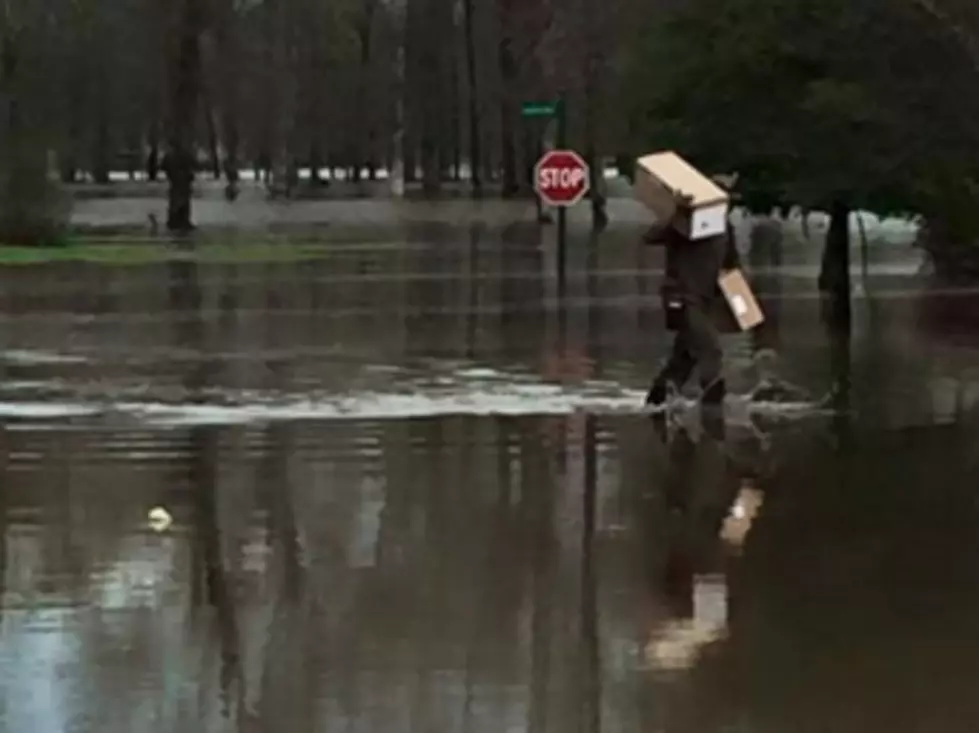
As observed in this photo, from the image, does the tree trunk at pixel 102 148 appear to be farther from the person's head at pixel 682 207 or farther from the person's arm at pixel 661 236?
the person's head at pixel 682 207

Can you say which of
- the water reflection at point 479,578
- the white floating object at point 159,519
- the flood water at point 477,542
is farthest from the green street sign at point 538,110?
the white floating object at point 159,519

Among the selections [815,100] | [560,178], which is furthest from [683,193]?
[560,178]

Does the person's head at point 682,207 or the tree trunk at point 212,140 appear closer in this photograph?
the person's head at point 682,207

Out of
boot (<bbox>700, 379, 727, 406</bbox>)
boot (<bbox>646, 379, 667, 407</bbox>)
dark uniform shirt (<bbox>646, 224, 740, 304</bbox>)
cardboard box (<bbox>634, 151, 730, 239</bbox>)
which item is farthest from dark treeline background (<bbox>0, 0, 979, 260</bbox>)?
boot (<bbox>646, 379, 667, 407</bbox>)

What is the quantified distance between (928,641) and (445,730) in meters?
2.36

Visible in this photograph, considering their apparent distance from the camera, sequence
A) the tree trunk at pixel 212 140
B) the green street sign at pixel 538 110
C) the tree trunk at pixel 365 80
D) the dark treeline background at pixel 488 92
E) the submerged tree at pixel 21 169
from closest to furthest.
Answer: the dark treeline background at pixel 488 92 < the green street sign at pixel 538 110 < the submerged tree at pixel 21 169 < the tree trunk at pixel 365 80 < the tree trunk at pixel 212 140

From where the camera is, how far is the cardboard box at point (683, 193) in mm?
16719

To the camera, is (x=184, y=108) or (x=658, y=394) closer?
(x=658, y=394)

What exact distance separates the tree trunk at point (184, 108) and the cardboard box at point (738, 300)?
118 ft

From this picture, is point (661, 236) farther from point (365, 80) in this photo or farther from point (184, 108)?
point (365, 80)

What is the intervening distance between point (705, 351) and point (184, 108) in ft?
130

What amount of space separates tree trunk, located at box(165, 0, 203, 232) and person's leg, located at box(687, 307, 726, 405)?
36291mm

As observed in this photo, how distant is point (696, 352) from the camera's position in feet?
55.0

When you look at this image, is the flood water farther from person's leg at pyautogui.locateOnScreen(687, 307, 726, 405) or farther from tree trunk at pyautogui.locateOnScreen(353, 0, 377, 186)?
tree trunk at pyautogui.locateOnScreen(353, 0, 377, 186)
